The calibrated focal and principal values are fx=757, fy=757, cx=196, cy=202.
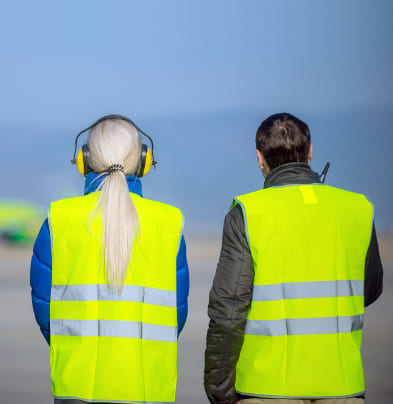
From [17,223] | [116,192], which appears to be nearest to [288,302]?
[116,192]

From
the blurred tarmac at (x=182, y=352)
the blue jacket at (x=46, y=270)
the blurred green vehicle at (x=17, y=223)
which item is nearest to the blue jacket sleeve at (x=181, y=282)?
the blue jacket at (x=46, y=270)

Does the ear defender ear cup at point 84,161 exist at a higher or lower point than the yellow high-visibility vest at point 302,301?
higher

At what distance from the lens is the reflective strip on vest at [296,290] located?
2725mm

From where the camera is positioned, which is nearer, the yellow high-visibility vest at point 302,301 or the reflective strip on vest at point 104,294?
the yellow high-visibility vest at point 302,301

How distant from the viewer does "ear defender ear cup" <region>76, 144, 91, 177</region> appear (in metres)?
2.94

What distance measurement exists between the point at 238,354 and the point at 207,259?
17164 mm

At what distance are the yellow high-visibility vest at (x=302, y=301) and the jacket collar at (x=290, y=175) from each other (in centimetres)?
7

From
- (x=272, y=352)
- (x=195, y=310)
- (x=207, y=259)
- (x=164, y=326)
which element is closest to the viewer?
(x=272, y=352)

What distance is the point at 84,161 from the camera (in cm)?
294

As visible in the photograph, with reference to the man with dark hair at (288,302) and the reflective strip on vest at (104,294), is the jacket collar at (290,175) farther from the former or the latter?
the reflective strip on vest at (104,294)

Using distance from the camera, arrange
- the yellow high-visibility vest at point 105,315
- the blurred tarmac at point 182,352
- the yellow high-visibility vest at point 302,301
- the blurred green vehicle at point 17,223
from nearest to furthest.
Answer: the yellow high-visibility vest at point 302,301
the yellow high-visibility vest at point 105,315
the blurred tarmac at point 182,352
the blurred green vehicle at point 17,223

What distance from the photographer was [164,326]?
2895mm

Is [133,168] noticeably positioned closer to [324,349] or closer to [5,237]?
[324,349]

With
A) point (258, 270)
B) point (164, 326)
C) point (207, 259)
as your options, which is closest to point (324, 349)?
point (258, 270)
